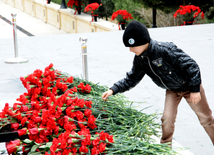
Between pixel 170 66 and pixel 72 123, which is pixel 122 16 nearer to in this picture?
pixel 170 66

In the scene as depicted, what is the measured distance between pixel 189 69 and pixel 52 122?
1.13 m

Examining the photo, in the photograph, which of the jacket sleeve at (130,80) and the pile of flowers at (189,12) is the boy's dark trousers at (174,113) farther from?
the pile of flowers at (189,12)

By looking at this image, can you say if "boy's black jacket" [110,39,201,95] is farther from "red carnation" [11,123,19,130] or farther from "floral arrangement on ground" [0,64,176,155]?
"red carnation" [11,123,19,130]

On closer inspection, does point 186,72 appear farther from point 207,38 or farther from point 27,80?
point 207,38

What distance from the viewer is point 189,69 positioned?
2.89m

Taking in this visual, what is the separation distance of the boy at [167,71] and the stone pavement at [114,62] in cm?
65

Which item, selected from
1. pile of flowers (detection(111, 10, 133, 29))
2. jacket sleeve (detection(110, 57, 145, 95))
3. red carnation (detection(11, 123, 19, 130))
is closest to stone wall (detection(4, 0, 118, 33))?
pile of flowers (detection(111, 10, 133, 29))

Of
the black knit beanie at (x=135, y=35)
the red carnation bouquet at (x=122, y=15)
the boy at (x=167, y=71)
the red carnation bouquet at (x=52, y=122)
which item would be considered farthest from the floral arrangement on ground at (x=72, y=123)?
the red carnation bouquet at (x=122, y=15)

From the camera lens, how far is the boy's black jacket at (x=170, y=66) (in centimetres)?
289

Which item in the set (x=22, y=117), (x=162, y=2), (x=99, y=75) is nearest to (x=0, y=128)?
(x=22, y=117)

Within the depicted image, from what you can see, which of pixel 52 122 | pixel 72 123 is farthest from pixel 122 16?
pixel 52 122

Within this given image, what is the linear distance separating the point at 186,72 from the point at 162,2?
1333cm

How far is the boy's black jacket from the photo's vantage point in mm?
2895

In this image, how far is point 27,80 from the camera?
3.14 m
